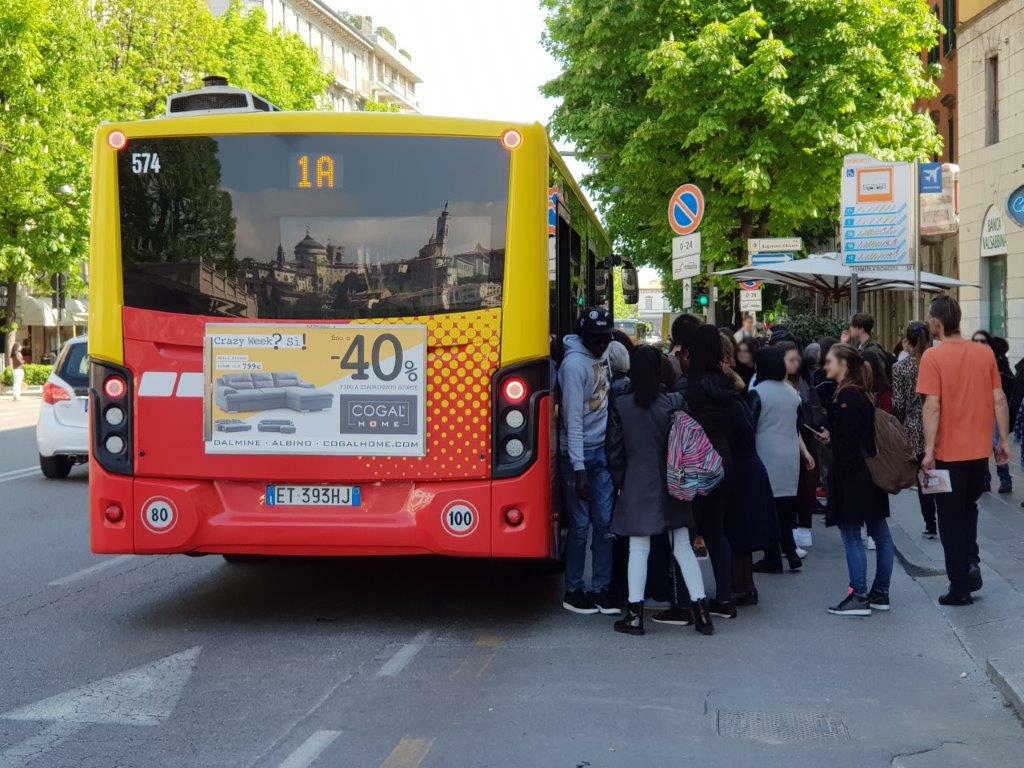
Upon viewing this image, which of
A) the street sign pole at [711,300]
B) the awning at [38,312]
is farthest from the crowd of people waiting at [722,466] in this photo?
the awning at [38,312]

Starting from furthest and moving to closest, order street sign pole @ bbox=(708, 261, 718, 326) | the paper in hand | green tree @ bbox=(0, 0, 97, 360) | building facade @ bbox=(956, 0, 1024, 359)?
1. green tree @ bbox=(0, 0, 97, 360)
2. building facade @ bbox=(956, 0, 1024, 359)
3. street sign pole @ bbox=(708, 261, 718, 326)
4. the paper in hand

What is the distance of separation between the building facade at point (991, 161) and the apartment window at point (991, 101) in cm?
2

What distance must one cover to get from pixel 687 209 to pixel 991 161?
13.6 m

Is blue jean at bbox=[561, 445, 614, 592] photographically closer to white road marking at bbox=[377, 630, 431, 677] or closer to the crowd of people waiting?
the crowd of people waiting

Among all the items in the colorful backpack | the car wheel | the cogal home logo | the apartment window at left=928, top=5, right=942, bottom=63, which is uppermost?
the apartment window at left=928, top=5, right=942, bottom=63

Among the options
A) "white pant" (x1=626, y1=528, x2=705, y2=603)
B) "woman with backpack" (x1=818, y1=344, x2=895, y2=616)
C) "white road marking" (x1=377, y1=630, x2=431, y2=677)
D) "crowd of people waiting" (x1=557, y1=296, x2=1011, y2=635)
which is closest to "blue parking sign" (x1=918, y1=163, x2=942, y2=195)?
"crowd of people waiting" (x1=557, y1=296, x2=1011, y2=635)

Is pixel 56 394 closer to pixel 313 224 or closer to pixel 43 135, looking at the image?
pixel 313 224

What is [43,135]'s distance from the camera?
42062 mm

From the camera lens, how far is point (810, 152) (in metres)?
32.2

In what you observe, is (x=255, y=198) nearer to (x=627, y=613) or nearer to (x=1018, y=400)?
(x=627, y=613)

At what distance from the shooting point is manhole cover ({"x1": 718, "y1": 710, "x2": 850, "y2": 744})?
592 centimetres

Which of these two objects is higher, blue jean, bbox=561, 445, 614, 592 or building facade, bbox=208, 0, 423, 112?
building facade, bbox=208, 0, 423, 112

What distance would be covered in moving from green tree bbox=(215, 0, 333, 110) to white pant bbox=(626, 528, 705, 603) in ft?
145

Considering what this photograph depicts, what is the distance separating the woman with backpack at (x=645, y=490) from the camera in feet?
26.1
